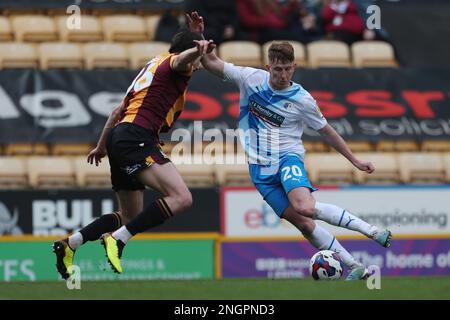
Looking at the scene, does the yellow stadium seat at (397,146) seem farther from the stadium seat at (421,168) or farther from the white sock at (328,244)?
the white sock at (328,244)

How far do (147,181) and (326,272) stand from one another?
69.5 inches

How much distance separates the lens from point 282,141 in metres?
10.3

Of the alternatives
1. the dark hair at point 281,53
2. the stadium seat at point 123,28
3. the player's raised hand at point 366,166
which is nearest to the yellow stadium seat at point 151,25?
the stadium seat at point 123,28

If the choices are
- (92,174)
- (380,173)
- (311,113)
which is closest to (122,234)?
(311,113)

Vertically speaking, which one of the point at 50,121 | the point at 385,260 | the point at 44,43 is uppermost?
the point at 44,43

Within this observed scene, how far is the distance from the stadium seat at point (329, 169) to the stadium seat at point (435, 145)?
1592 mm

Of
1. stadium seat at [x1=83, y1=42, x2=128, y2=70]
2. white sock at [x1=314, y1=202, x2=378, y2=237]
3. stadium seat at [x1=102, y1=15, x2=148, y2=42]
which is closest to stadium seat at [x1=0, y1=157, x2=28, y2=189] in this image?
stadium seat at [x1=83, y1=42, x2=128, y2=70]

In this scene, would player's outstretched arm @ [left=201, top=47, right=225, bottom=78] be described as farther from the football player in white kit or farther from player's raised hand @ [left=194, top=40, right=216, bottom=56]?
player's raised hand @ [left=194, top=40, right=216, bottom=56]

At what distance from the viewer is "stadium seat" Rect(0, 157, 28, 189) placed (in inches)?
594

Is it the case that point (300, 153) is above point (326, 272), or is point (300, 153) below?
above

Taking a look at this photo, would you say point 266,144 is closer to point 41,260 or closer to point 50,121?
point 41,260

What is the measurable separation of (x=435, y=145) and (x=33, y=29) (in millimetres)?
6184

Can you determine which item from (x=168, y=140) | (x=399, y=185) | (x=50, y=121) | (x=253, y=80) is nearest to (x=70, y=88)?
(x=50, y=121)

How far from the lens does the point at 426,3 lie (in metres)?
19.9
